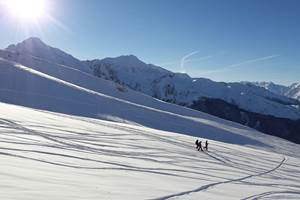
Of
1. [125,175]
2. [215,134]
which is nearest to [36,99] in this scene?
[215,134]

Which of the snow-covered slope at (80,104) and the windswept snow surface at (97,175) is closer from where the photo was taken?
the windswept snow surface at (97,175)

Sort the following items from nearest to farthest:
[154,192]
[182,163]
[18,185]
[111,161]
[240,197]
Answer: [18,185] < [154,192] < [240,197] < [111,161] < [182,163]

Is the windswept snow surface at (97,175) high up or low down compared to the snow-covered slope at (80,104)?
down

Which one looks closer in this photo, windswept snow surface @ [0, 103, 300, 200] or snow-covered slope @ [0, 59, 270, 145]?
windswept snow surface @ [0, 103, 300, 200]

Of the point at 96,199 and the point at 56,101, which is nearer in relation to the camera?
the point at 96,199

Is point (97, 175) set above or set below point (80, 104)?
below

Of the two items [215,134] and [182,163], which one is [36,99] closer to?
[215,134]

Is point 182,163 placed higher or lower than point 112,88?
lower

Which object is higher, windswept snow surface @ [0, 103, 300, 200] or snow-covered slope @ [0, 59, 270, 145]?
snow-covered slope @ [0, 59, 270, 145]

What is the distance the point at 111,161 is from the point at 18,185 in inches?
394

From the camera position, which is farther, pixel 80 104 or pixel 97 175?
pixel 80 104

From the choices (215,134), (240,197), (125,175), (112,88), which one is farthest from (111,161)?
(112,88)

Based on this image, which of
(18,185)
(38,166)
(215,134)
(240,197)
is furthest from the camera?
(215,134)

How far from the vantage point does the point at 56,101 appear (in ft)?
245
